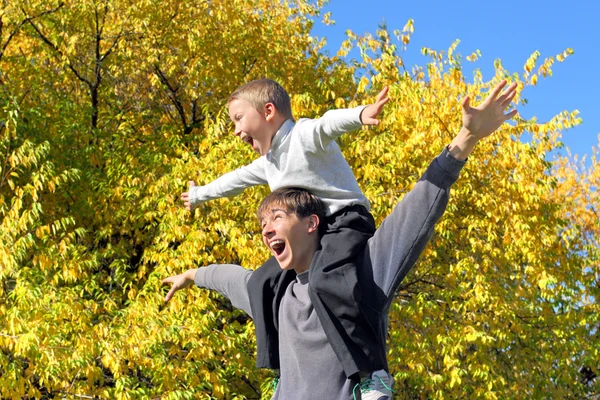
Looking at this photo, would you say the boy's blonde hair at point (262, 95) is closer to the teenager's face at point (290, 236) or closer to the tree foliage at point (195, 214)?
the teenager's face at point (290, 236)

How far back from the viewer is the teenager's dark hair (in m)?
2.71

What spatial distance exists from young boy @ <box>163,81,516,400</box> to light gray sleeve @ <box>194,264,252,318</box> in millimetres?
255

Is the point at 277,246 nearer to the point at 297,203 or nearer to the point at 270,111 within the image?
the point at 297,203

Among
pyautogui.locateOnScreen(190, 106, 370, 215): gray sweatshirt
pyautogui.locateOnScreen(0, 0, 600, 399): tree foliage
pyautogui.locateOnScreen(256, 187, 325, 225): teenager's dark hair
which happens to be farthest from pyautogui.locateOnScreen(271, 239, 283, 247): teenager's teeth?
pyautogui.locateOnScreen(0, 0, 600, 399): tree foliage

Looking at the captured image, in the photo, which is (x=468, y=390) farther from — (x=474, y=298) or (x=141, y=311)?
(x=141, y=311)

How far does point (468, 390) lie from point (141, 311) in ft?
16.1

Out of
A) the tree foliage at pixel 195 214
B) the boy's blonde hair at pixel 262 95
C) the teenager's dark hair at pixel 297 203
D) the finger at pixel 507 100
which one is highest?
the tree foliage at pixel 195 214

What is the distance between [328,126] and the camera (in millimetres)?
2611

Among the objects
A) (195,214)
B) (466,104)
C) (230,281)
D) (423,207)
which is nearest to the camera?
(466,104)

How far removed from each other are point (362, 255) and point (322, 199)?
0.34 metres

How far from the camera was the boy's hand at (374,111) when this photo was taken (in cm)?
232

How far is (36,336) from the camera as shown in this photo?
6.57 m

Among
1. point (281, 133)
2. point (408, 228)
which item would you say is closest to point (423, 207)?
point (408, 228)

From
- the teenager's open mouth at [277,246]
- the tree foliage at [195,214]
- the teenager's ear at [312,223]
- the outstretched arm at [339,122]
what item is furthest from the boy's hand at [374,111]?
the tree foliage at [195,214]
